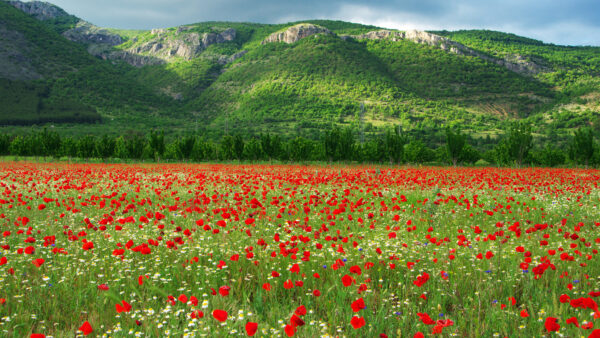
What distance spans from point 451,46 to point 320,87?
245 ft

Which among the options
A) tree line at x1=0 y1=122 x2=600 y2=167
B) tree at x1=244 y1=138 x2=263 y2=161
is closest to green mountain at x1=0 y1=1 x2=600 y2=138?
tree line at x1=0 y1=122 x2=600 y2=167

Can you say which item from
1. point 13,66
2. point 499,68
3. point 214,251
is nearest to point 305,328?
point 214,251

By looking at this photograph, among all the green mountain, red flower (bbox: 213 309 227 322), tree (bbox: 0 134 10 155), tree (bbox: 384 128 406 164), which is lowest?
tree (bbox: 0 134 10 155)

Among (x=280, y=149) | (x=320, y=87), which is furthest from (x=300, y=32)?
(x=280, y=149)

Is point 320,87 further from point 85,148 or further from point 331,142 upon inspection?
point 331,142

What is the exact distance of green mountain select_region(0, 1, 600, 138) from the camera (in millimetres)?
128250

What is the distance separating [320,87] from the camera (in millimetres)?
150125

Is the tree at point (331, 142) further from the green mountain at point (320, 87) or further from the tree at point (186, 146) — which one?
the green mountain at point (320, 87)

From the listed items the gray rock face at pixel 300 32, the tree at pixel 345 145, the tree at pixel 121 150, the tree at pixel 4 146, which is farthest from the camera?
the gray rock face at pixel 300 32

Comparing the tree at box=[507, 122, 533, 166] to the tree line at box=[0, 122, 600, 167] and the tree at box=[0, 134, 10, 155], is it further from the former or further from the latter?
the tree at box=[0, 134, 10, 155]

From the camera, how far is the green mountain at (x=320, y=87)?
421 feet

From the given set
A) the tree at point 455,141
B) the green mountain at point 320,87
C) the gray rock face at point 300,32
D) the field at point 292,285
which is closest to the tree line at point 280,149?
the tree at point 455,141

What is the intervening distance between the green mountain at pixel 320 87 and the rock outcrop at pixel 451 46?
57 centimetres

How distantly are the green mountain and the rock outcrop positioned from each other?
0.57 meters
